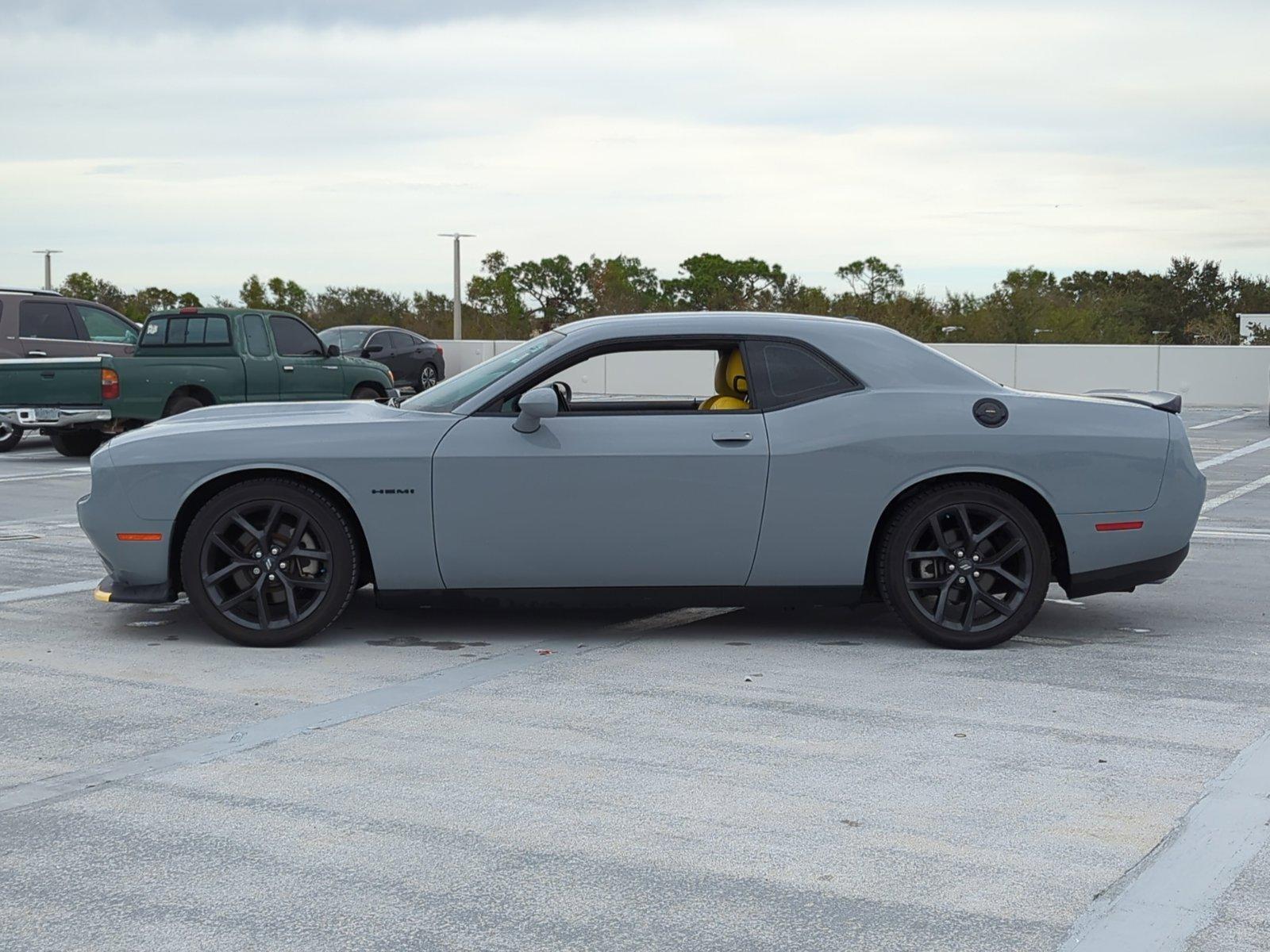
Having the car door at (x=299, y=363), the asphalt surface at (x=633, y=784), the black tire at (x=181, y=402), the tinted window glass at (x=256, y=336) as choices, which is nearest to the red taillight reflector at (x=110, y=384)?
the black tire at (x=181, y=402)

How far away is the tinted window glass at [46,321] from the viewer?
19.0 m

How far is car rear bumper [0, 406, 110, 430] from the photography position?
649 inches

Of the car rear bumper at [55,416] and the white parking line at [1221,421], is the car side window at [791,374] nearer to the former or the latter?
the car rear bumper at [55,416]

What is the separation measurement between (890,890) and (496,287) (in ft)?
260

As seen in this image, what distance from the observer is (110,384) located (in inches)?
652

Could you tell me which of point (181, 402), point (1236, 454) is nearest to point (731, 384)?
point (181, 402)

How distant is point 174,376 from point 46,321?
3.27m

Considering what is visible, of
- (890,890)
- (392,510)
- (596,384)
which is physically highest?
(596,384)

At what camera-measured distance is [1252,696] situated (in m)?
5.95

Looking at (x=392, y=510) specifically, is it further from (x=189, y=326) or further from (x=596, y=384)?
(x=189, y=326)

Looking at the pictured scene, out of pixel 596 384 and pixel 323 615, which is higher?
pixel 596 384

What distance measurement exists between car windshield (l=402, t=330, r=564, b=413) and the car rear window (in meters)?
10.9

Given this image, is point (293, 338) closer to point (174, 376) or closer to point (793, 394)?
point (174, 376)

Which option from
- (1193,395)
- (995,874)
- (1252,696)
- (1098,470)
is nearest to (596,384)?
(1098,470)
